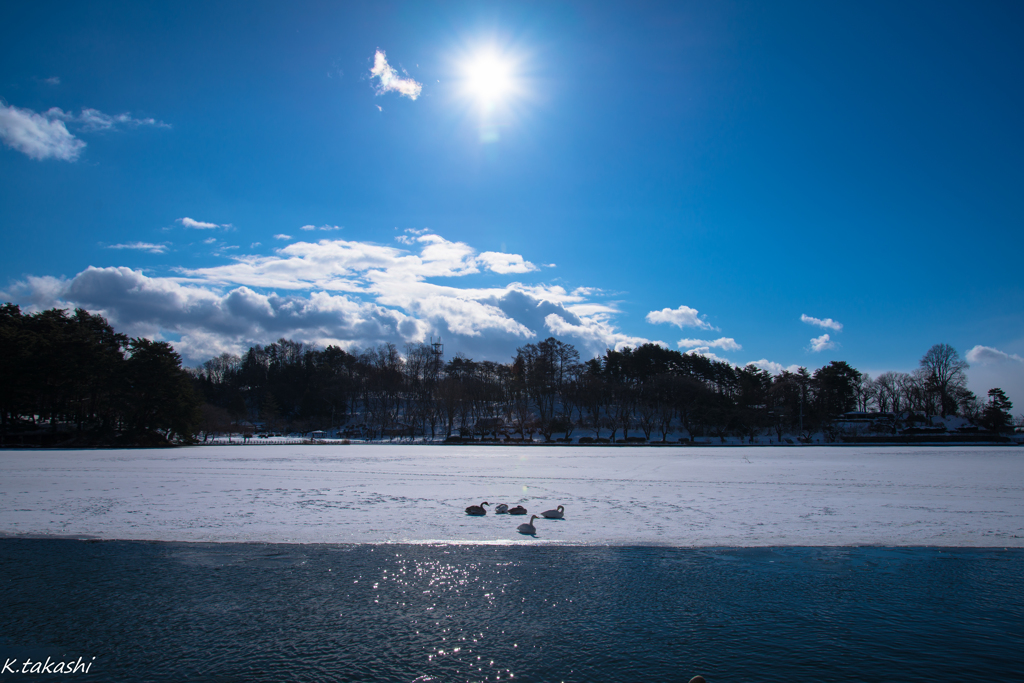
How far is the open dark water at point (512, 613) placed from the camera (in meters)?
5.38

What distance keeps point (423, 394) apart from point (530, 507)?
259ft

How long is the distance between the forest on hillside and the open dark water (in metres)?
48.5

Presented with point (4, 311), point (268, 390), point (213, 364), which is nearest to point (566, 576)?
point (4, 311)

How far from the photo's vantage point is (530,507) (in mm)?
13273

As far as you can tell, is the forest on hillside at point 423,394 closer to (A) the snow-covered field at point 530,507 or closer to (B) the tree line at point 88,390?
(B) the tree line at point 88,390

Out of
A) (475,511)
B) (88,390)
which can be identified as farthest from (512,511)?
(88,390)

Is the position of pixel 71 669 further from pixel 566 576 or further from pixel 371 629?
pixel 566 576

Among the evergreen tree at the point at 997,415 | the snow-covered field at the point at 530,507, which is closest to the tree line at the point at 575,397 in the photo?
the evergreen tree at the point at 997,415

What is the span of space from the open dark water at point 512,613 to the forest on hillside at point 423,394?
48.5m

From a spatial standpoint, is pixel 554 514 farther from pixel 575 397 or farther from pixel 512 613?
pixel 575 397

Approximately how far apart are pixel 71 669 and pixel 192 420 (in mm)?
53118

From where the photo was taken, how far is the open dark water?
538cm

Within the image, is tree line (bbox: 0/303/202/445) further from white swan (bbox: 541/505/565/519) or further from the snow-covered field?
white swan (bbox: 541/505/565/519)

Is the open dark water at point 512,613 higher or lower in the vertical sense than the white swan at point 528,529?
lower
